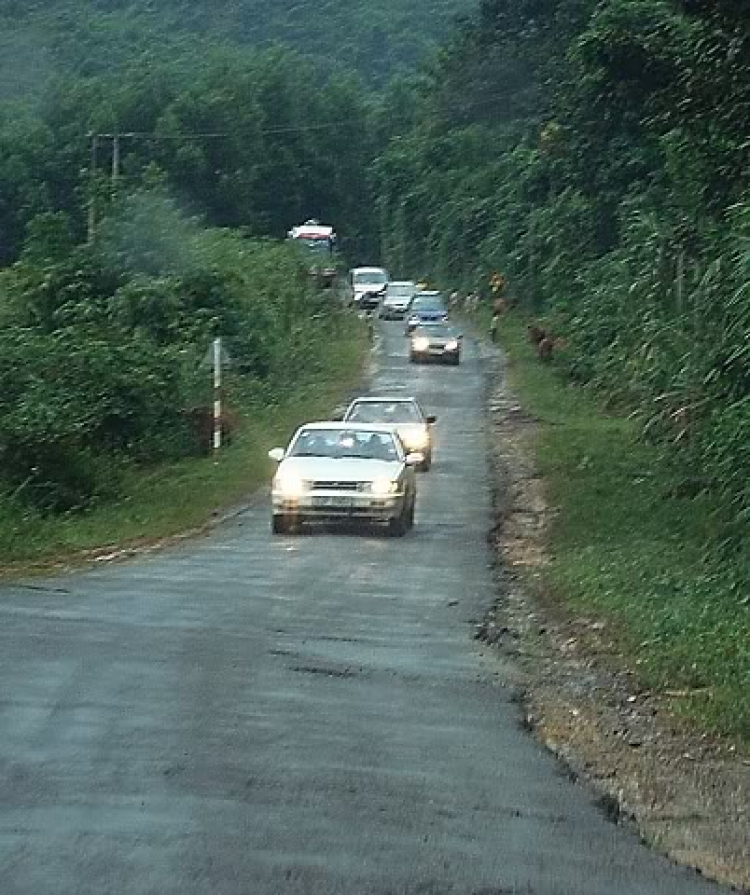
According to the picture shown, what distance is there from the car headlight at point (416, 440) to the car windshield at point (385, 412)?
1.36 feet

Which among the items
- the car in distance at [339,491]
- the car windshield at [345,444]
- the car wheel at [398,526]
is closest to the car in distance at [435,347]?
the car windshield at [345,444]

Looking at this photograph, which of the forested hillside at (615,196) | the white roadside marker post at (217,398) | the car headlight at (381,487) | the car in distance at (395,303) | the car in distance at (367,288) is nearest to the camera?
the forested hillside at (615,196)

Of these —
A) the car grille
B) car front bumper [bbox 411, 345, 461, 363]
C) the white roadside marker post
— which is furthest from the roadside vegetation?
the white roadside marker post

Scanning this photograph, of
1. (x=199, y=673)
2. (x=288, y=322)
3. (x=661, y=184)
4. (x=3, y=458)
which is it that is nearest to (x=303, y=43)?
(x=288, y=322)

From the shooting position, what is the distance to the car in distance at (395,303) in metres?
78.6

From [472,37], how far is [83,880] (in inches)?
3175

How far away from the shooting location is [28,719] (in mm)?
11031

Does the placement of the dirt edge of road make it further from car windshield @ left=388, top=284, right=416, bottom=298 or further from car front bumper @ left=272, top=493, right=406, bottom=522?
car windshield @ left=388, top=284, right=416, bottom=298

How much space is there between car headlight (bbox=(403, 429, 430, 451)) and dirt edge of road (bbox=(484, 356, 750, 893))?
15160 mm

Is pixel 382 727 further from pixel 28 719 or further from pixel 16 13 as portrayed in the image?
pixel 16 13

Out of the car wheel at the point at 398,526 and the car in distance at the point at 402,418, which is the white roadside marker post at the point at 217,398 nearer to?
the car in distance at the point at 402,418

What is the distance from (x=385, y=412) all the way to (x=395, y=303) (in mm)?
42330

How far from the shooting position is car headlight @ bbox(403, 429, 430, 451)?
119 ft

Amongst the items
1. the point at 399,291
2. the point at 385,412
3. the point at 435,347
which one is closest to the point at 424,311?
the point at 435,347
